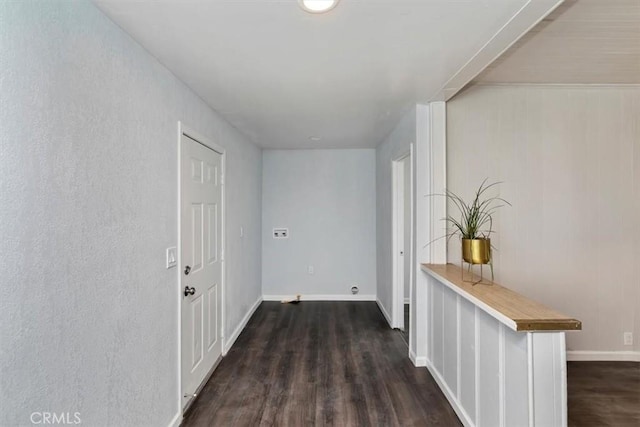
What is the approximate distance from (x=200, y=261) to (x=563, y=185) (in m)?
3.10

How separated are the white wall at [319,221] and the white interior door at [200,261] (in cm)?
197

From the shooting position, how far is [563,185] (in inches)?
108

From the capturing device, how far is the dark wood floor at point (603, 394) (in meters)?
2.09

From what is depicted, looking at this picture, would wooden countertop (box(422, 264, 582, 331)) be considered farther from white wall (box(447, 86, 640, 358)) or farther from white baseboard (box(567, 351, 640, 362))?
white baseboard (box(567, 351, 640, 362))

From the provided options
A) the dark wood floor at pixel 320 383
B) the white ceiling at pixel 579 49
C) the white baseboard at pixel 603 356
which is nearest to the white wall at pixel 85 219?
the dark wood floor at pixel 320 383

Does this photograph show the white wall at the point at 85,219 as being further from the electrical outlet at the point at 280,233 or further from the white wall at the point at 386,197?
the electrical outlet at the point at 280,233

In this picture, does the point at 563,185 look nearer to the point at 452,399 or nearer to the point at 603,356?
the point at 603,356

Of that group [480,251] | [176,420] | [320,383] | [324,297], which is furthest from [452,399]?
[324,297]

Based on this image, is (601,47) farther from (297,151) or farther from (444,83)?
(297,151)

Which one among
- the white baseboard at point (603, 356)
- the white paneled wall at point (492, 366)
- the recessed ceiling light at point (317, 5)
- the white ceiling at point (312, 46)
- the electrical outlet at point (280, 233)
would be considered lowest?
the white baseboard at point (603, 356)

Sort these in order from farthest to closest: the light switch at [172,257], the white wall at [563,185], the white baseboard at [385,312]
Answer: the white baseboard at [385,312] → the white wall at [563,185] → the light switch at [172,257]

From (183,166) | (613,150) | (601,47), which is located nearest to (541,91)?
(601,47)

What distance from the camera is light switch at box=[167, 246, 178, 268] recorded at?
1.94 meters

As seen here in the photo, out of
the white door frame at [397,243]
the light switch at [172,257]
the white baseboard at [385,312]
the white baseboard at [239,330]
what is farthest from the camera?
the white baseboard at [385,312]
